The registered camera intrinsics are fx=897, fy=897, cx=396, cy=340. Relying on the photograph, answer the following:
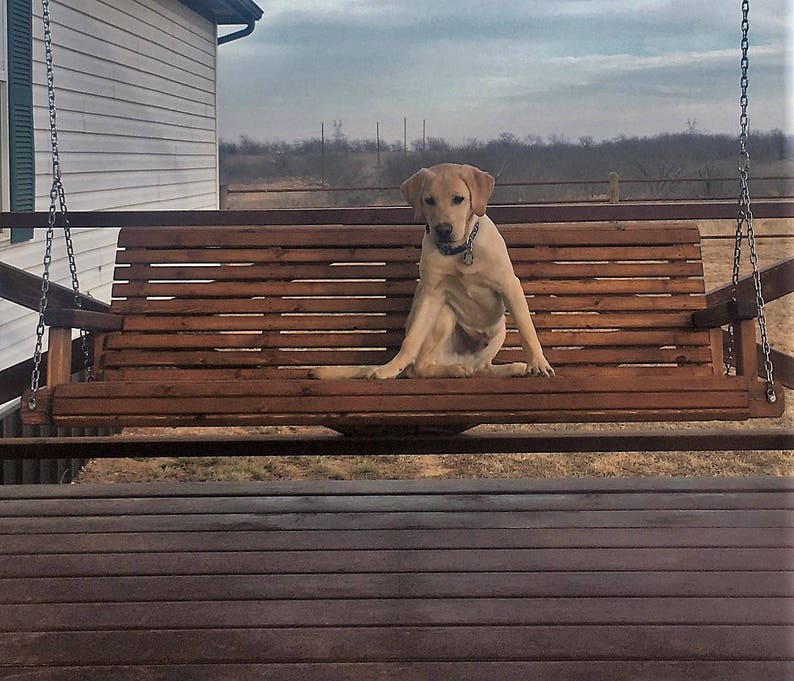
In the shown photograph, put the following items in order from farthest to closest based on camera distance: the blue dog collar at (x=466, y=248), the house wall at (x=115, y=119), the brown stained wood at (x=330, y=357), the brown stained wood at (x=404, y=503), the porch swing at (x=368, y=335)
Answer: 1. the house wall at (x=115, y=119)
2. the brown stained wood at (x=330, y=357)
3. the brown stained wood at (x=404, y=503)
4. the blue dog collar at (x=466, y=248)
5. the porch swing at (x=368, y=335)

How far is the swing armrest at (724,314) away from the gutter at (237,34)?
21.2 feet

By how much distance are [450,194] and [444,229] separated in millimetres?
83

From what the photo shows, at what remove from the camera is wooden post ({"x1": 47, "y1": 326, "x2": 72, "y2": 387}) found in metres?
2.09

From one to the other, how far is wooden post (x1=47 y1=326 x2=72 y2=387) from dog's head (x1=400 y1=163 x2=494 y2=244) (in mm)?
883

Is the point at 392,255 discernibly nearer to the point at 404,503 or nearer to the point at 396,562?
the point at 404,503

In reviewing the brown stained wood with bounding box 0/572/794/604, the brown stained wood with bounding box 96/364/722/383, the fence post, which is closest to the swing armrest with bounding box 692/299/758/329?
the brown stained wood with bounding box 96/364/722/383

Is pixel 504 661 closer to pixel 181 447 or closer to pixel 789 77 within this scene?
pixel 181 447

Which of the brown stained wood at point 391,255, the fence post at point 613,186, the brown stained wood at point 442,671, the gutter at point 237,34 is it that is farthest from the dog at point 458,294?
the gutter at point 237,34

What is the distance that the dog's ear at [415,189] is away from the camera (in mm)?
2141

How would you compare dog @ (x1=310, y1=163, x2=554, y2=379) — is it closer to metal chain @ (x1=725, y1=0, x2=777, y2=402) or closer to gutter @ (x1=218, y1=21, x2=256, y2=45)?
metal chain @ (x1=725, y1=0, x2=777, y2=402)

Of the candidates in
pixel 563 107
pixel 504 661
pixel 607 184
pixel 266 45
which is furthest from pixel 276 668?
pixel 607 184

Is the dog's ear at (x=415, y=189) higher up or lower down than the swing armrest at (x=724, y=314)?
higher up

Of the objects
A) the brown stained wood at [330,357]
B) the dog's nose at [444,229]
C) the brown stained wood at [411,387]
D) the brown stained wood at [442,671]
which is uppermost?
the dog's nose at [444,229]

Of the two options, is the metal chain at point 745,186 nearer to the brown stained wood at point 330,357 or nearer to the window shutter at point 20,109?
the brown stained wood at point 330,357
